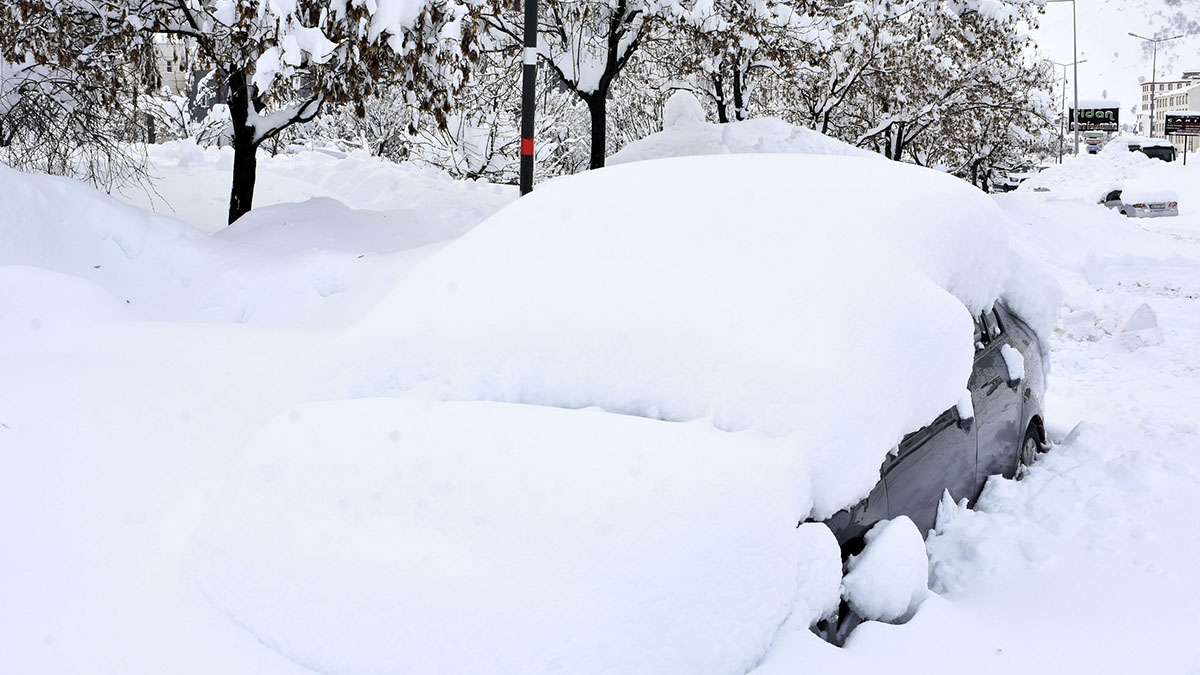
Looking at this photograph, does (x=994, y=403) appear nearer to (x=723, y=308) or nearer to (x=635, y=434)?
(x=723, y=308)

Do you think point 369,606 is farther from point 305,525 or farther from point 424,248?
point 424,248

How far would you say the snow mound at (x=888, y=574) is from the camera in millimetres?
2809

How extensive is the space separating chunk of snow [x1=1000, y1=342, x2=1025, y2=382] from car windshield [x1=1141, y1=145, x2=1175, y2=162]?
59403 mm

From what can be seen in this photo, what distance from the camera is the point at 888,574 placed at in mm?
2834

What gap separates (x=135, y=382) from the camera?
4074 mm

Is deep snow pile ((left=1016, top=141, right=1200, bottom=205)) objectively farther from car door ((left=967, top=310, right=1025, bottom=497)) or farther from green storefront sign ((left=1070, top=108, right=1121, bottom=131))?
car door ((left=967, top=310, right=1025, bottom=497))

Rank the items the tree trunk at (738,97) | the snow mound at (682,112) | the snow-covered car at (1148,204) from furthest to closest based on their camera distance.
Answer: the snow-covered car at (1148,204)
the tree trunk at (738,97)
the snow mound at (682,112)

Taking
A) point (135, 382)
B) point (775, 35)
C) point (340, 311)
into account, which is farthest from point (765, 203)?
point (775, 35)

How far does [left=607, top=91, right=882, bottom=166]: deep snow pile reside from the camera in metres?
13.5

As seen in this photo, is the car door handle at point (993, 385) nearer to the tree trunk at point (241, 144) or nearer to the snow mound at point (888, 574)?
the snow mound at point (888, 574)

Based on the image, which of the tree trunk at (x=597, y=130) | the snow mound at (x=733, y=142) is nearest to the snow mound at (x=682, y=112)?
the snow mound at (x=733, y=142)

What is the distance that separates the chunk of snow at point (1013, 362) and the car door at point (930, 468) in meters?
0.64

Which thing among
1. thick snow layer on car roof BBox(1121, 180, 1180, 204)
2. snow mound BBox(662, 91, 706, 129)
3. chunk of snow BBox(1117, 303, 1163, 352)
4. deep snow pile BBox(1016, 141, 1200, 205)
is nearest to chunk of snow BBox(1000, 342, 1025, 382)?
chunk of snow BBox(1117, 303, 1163, 352)

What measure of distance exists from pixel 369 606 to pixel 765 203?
211 centimetres
